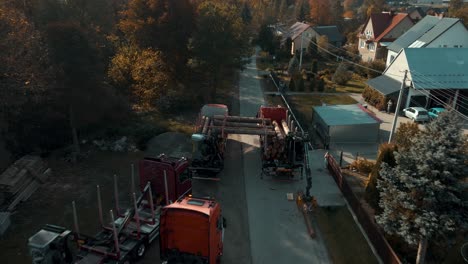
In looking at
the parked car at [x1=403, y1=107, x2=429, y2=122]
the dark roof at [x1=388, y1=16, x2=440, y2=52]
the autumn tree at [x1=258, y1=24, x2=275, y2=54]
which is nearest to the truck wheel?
the parked car at [x1=403, y1=107, x2=429, y2=122]

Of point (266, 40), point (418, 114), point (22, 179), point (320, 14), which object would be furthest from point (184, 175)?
A: point (320, 14)

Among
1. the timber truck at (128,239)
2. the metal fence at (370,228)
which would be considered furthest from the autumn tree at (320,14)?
the timber truck at (128,239)

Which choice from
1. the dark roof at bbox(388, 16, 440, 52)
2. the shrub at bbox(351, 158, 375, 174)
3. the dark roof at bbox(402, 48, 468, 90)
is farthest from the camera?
the dark roof at bbox(388, 16, 440, 52)

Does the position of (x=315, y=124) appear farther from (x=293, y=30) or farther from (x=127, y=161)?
(x=293, y=30)

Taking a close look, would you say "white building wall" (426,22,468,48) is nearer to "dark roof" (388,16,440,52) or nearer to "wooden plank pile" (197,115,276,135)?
"dark roof" (388,16,440,52)

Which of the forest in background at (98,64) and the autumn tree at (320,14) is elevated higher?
the autumn tree at (320,14)

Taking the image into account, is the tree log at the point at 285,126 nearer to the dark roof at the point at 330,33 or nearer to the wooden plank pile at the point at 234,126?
the wooden plank pile at the point at 234,126

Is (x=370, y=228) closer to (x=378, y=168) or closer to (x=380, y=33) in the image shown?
(x=378, y=168)

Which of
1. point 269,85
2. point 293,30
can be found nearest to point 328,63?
point 293,30
